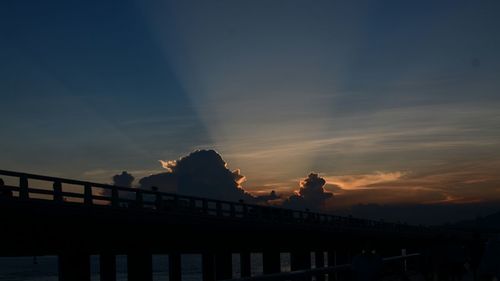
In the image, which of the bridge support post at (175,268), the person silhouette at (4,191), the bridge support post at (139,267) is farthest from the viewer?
the bridge support post at (175,268)

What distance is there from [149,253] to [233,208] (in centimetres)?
869

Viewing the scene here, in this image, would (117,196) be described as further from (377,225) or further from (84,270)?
(377,225)

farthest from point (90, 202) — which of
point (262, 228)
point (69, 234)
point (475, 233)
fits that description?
point (262, 228)

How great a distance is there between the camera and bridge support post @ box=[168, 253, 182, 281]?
36.2 metres

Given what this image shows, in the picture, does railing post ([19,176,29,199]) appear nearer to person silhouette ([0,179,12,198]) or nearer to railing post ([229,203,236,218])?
person silhouette ([0,179,12,198])

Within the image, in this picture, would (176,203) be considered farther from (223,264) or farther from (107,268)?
(223,264)

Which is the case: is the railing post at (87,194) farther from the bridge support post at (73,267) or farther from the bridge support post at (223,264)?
the bridge support post at (223,264)

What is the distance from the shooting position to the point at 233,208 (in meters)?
40.1

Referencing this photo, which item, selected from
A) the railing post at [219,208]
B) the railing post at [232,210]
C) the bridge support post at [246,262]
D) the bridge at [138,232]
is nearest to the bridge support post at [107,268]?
the bridge at [138,232]

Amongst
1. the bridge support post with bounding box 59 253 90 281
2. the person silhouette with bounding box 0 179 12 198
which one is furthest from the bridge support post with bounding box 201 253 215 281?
the person silhouette with bounding box 0 179 12 198

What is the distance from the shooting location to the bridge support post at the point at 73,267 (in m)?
26.0

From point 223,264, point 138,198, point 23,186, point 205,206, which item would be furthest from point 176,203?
point 23,186

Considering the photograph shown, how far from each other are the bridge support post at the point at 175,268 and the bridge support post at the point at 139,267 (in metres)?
4.74

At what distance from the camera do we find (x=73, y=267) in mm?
26422
